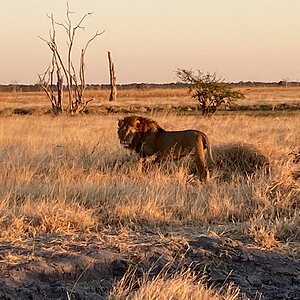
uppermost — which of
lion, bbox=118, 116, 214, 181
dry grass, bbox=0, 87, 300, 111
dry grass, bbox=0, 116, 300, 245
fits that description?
lion, bbox=118, 116, 214, 181

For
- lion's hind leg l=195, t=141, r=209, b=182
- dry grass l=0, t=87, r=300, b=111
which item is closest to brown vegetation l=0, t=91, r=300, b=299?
lion's hind leg l=195, t=141, r=209, b=182

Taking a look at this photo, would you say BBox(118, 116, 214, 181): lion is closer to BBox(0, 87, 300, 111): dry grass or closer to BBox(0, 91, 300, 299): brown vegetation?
BBox(0, 91, 300, 299): brown vegetation

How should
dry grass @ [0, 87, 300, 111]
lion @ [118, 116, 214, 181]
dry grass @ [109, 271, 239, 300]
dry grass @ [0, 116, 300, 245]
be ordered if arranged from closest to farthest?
dry grass @ [109, 271, 239, 300] < dry grass @ [0, 116, 300, 245] < lion @ [118, 116, 214, 181] < dry grass @ [0, 87, 300, 111]

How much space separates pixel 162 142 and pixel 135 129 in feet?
1.79

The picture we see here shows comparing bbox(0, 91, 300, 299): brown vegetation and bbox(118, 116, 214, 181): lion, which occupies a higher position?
bbox(118, 116, 214, 181): lion

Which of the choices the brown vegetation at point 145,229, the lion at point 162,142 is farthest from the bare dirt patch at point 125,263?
the lion at point 162,142

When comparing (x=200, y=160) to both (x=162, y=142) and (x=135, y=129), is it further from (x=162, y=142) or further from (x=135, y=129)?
(x=135, y=129)

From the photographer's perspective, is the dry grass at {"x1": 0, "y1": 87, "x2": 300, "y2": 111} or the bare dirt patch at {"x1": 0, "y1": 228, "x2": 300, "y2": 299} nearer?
the bare dirt patch at {"x1": 0, "y1": 228, "x2": 300, "y2": 299}

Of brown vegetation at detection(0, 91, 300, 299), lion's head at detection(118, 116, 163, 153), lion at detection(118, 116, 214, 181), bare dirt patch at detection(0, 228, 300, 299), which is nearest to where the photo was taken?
bare dirt patch at detection(0, 228, 300, 299)

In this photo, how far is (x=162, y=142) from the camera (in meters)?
12.2

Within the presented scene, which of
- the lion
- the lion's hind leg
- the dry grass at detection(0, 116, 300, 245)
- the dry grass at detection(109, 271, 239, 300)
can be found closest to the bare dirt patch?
the dry grass at detection(109, 271, 239, 300)

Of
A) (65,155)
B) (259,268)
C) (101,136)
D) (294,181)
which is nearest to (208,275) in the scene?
(259,268)

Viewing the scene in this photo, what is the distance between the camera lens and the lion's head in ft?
40.5

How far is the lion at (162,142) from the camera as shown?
12.0 metres
